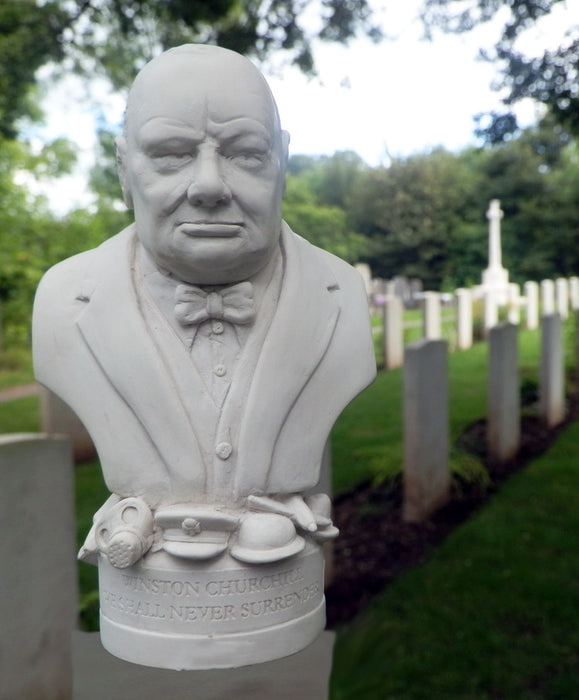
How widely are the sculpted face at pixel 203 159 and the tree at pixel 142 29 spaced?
7.71 feet

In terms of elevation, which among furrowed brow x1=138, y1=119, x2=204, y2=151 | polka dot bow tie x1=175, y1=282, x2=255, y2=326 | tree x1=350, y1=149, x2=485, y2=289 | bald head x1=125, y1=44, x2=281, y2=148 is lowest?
polka dot bow tie x1=175, y1=282, x2=255, y2=326

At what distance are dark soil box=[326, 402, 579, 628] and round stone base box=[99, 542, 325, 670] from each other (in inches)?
67.8

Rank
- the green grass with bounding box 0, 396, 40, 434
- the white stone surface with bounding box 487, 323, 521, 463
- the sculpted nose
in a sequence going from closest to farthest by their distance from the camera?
the sculpted nose, the white stone surface with bounding box 487, 323, 521, 463, the green grass with bounding box 0, 396, 40, 434

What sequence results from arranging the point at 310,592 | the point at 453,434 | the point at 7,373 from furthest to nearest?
the point at 7,373 < the point at 453,434 < the point at 310,592

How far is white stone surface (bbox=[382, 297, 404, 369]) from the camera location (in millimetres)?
10891

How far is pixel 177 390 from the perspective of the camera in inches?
86.1

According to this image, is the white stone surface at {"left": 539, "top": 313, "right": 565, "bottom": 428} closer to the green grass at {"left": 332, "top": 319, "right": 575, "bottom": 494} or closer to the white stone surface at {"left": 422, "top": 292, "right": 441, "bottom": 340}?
the green grass at {"left": 332, "top": 319, "right": 575, "bottom": 494}

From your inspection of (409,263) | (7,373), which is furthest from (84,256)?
(409,263)

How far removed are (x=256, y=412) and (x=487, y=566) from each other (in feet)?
9.16

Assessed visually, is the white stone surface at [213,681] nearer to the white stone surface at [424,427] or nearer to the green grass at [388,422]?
the white stone surface at [424,427]

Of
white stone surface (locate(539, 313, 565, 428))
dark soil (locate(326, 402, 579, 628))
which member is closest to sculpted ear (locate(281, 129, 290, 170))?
dark soil (locate(326, 402, 579, 628))

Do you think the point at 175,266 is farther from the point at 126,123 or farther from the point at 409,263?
the point at 409,263

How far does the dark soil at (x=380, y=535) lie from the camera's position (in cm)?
432

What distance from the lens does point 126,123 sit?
2.19 metres
